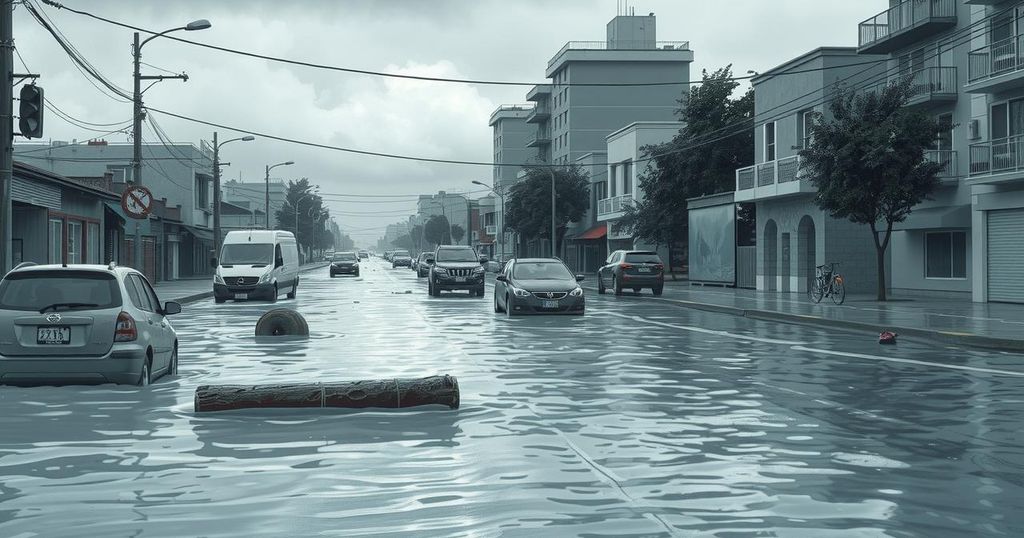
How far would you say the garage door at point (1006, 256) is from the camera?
35.4 meters

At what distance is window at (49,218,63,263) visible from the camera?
129ft

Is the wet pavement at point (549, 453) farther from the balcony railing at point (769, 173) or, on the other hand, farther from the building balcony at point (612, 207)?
the building balcony at point (612, 207)

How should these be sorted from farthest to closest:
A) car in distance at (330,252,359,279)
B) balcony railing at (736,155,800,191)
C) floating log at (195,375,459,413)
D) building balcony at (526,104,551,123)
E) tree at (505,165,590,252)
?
building balcony at (526,104,551,123) < tree at (505,165,590,252) < car in distance at (330,252,359,279) < balcony railing at (736,155,800,191) < floating log at (195,375,459,413)

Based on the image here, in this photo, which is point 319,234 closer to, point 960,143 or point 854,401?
point 960,143

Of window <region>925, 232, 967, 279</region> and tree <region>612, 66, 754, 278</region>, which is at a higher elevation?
tree <region>612, 66, 754, 278</region>

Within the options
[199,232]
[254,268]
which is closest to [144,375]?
[254,268]

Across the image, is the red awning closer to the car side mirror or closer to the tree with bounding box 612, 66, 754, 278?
the tree with bounding box 612, 66, 754, 278

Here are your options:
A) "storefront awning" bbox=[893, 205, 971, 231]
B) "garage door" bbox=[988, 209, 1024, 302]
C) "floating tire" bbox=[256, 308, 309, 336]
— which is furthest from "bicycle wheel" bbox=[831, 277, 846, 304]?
"floating tire" bbox=[256, 308, 309, 336]

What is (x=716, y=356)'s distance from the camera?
18.1 m

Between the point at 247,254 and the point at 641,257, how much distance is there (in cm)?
1443

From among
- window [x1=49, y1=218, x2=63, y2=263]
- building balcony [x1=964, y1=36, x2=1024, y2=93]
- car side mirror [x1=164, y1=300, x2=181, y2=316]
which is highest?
building balcony [x1=964, y1=36, x2=1024, y2=93]

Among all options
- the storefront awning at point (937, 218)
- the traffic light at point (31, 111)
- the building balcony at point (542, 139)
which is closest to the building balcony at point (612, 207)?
the storefront awning at point (937, 218)

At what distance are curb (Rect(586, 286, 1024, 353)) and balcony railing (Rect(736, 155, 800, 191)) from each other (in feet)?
36.7

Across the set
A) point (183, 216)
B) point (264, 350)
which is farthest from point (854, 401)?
point (183, 216)
